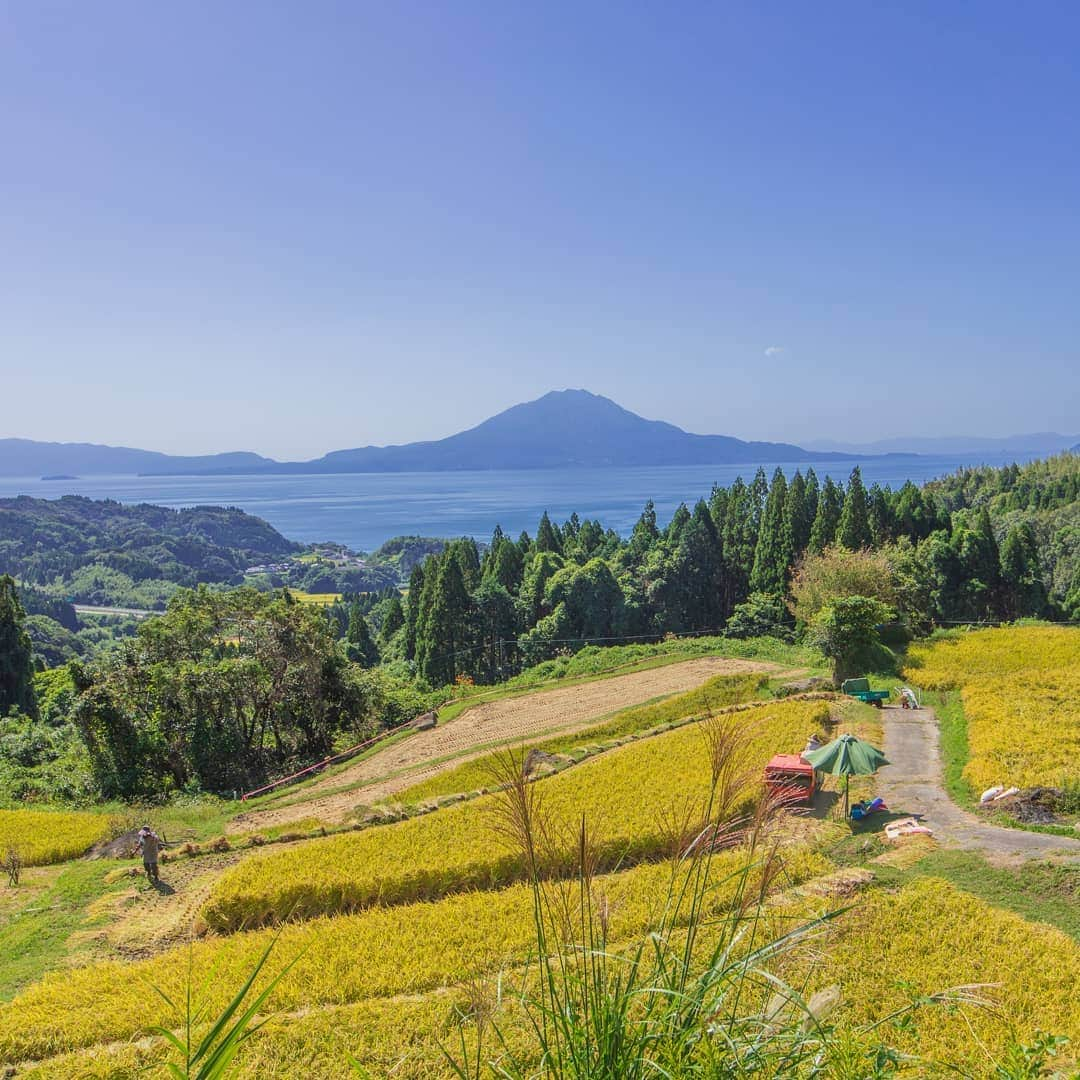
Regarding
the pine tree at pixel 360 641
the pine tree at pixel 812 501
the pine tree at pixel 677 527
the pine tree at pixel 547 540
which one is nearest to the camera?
the pine tree at pixel 812 501

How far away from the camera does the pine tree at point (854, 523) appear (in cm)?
3759

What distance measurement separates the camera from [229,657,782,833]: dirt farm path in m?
16.2

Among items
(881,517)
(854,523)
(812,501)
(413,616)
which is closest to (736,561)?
(812,501)

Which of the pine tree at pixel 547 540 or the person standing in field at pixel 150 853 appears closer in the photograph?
the person standing in field at pixel 150 853

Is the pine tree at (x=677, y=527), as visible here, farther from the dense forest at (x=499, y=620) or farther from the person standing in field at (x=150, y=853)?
the person standing in field at (x=150, y=853)

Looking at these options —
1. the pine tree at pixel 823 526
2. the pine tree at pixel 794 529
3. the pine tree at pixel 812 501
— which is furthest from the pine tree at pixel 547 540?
the pine tree at pixel 823 526

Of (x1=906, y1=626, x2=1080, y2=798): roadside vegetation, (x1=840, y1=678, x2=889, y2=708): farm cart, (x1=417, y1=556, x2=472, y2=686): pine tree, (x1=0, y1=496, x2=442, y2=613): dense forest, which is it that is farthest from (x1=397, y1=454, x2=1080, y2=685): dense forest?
(x1=0, y1=496, x2=442, y2=613): dense forest

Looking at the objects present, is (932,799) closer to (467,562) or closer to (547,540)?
(467,562)

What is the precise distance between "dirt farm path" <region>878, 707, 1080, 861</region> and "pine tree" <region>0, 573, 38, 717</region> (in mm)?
32689

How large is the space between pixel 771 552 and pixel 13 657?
35841 millimetres

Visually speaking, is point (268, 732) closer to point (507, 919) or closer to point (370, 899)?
point (370, 899)

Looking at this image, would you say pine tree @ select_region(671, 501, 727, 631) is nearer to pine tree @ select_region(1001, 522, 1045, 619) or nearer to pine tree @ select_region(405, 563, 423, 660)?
pine tree @ select_region(405, 563, 423, 660)

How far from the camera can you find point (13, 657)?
3200cm

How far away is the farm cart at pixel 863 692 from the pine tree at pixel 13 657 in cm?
3142
